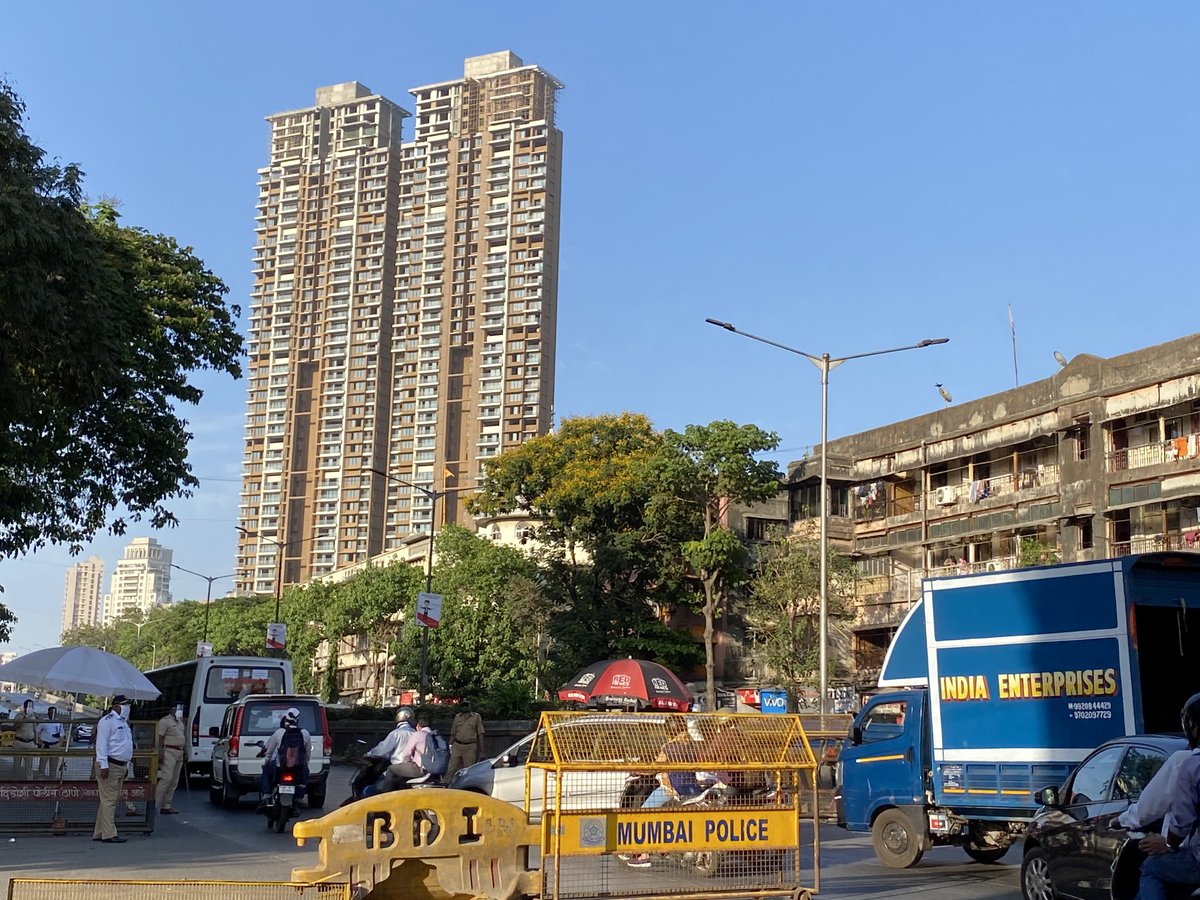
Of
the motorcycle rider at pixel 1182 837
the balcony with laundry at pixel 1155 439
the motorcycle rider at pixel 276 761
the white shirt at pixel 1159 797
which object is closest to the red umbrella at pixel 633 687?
the motorcycle rider at pixel 276 761

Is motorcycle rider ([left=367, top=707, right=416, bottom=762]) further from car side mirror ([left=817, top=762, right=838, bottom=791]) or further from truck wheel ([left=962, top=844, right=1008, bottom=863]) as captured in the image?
car side mirror ([left=817, top=762, right=838, bottom=791])

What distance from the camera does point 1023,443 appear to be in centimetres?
4384

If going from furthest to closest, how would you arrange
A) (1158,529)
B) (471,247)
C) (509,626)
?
(471,247)
(509,626)
(1158,529)

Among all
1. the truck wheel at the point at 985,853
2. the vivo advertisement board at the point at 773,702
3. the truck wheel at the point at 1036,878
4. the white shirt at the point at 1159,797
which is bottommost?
the truck wheel at the point at 985,853

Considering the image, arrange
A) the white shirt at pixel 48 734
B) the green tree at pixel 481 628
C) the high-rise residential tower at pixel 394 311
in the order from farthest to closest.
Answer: the high-rise residential tower at pixel 394 311
the green tree at pixel 481 628
the white shirt at pixel 48 734

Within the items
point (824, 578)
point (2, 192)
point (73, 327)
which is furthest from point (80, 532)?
point (824, 578)

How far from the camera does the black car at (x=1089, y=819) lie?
31.7ft

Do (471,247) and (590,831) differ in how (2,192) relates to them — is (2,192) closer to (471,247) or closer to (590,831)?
(590,831)

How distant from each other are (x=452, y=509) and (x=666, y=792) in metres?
114

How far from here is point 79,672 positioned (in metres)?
22.2

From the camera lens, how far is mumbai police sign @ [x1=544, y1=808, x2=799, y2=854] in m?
8.86

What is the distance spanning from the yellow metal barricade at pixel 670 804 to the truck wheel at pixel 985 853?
533 centimetres

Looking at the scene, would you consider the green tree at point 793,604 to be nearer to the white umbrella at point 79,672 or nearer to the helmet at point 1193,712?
the white umbrella at point 79,672

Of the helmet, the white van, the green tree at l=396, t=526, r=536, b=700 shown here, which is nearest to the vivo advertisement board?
the white van
